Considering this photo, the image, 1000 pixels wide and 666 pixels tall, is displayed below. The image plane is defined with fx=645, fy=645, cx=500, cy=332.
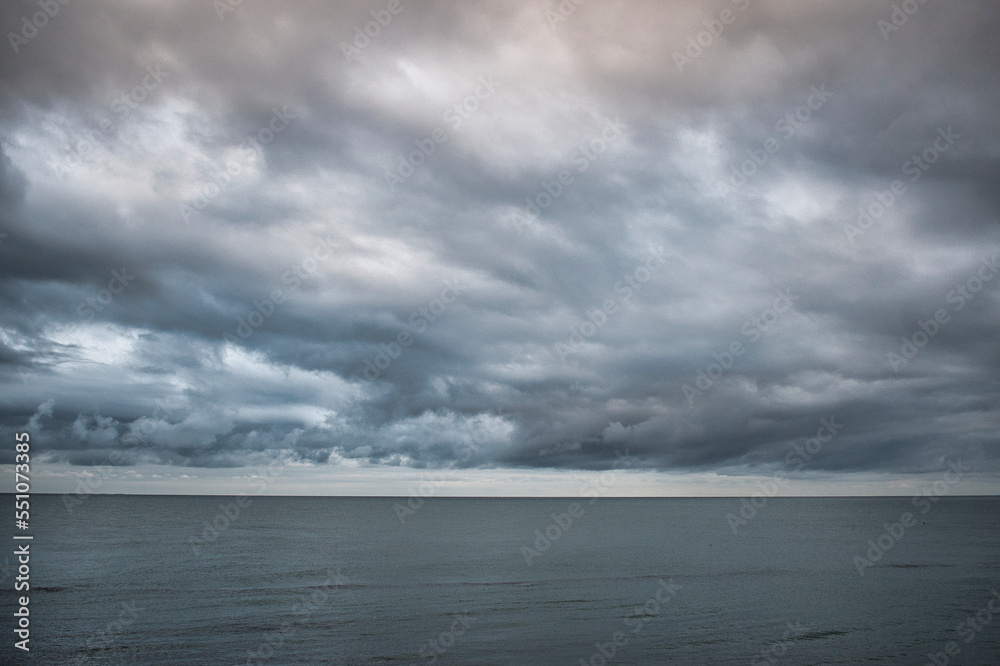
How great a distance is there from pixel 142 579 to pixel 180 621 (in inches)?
851

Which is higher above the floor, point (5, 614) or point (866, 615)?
point (5, 614)

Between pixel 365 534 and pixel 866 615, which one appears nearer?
pixel 866 615

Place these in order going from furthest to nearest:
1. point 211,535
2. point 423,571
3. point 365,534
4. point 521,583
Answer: point 365,534 < point 211,535 < point 423,571 < point 521,583

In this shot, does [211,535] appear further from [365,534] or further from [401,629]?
[401,629]

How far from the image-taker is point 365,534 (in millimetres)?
127062

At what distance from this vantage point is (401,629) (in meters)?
40.7

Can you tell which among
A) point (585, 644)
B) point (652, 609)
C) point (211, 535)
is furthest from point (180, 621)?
point (211, 535)

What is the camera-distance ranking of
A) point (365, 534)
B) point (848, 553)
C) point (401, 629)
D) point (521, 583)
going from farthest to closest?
point (365, 534) < point (848, 553) < point (521, 583) < point (401, 629)

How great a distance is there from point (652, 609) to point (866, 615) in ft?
50.5

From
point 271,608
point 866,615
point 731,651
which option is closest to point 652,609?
point 731,651

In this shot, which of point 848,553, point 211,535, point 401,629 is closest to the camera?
point 401,629

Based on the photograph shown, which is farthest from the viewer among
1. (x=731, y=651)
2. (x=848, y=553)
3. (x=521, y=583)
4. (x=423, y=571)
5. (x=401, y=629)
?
(x=848, y=553)

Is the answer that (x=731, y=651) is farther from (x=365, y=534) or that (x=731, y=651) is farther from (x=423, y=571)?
(x=365, y=534)

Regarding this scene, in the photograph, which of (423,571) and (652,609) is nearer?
(652,609)
